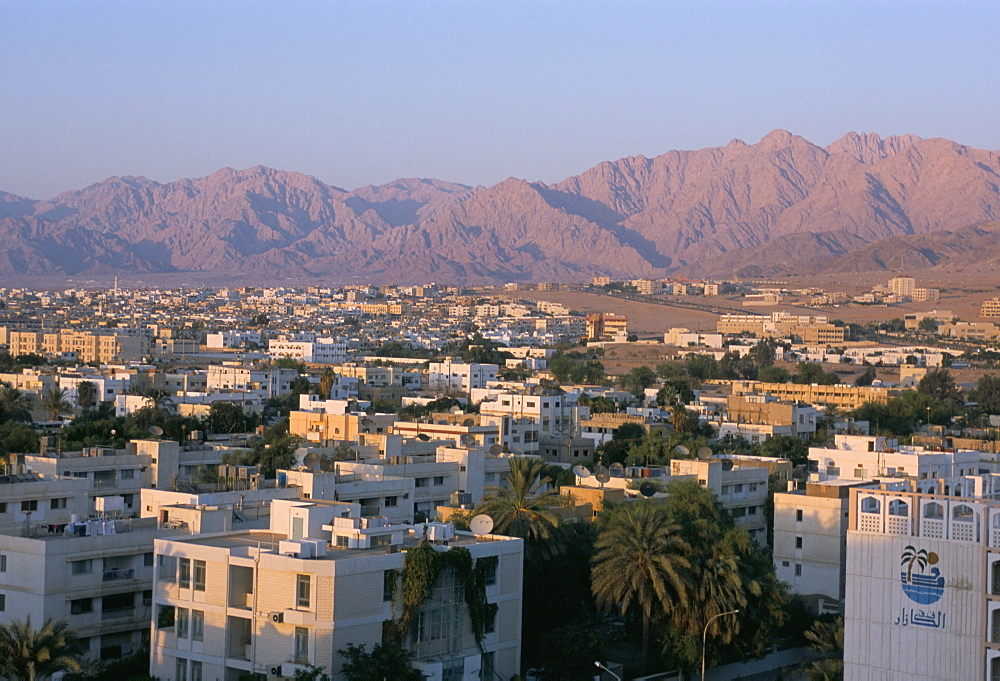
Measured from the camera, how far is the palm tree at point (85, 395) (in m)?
81.3

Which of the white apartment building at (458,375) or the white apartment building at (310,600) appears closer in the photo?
the white apartment building at (310,600)

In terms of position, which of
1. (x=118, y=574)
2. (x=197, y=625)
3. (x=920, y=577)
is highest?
(x=920, y=577)

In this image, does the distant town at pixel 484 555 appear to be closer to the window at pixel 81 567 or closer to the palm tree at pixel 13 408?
the window at pixel 81 567

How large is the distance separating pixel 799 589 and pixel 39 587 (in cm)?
1677

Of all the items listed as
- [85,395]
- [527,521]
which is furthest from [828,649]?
[85,395]

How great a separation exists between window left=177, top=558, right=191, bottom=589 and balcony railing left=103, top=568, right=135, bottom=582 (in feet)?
10.1

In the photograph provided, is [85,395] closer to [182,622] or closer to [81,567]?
[81,567]

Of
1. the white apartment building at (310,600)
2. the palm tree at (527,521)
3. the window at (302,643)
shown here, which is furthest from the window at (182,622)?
the palm tree at (527,521)

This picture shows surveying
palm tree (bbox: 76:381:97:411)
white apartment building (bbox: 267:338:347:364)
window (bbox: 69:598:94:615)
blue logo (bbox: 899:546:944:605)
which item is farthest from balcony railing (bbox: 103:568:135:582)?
white apartment building (bbox: 267:338:347:364)

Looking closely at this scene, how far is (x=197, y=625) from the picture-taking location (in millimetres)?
24719

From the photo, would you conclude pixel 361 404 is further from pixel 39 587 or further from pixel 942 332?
pixel 942 332

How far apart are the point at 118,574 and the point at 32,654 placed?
3862 mm

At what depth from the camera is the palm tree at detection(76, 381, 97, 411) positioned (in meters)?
81.3

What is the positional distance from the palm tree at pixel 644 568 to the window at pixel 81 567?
839 centimetres
